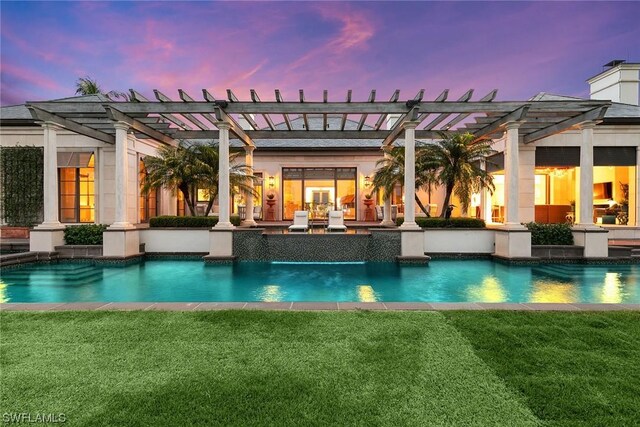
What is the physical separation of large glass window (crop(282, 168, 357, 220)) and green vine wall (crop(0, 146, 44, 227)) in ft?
38.7

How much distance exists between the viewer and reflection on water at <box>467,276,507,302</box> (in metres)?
6.45

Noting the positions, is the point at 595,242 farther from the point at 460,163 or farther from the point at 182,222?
the point at 182,222

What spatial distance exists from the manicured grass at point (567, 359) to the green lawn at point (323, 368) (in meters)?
0.01

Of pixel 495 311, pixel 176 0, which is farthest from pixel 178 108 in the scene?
pixel 495 311

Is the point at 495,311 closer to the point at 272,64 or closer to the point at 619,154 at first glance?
the point at 619,154

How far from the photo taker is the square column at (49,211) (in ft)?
35.9

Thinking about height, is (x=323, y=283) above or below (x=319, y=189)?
below

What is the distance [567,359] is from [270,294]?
5079 millimetres

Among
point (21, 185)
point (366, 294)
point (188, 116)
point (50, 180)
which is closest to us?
point (366, 294)

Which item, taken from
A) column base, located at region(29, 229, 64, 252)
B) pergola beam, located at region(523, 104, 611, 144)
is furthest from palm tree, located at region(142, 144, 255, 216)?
pergola beam, located at region(523, 104, 611, 144)

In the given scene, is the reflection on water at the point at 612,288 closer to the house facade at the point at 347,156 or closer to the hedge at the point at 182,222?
the house facade at the point at 347,156

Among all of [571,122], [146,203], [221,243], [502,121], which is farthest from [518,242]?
[146,203]

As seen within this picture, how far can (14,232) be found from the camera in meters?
13.8

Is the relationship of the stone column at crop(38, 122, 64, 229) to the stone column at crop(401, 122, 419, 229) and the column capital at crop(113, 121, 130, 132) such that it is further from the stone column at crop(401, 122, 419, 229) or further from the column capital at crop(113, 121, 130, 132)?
the stone column at crop(401, 122, 419, 229)
